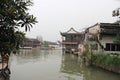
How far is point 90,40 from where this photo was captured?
97.2ft


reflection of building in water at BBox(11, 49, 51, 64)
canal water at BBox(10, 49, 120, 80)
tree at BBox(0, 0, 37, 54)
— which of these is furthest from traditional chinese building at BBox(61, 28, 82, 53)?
tree at BBox(0, 0, 37, 54)

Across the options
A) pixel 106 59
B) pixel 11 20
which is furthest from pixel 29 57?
pixel 11 20

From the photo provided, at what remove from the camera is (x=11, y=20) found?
5430 millimetres

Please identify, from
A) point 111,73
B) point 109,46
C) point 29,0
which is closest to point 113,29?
point 109,46

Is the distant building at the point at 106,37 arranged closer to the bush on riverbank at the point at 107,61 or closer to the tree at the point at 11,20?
the bush on riverbank at the point at 107,61

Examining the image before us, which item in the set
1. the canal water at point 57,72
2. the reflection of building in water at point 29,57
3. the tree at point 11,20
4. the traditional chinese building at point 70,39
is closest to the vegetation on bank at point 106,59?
the canal water at point 57,72

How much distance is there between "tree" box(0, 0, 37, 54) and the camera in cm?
525

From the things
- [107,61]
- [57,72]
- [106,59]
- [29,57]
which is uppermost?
[106,59]

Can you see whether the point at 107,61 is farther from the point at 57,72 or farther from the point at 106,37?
the point at 106,37

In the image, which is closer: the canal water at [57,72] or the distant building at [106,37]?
the canal water at [57,72]

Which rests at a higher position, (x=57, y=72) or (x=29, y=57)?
(x=29, y=57)

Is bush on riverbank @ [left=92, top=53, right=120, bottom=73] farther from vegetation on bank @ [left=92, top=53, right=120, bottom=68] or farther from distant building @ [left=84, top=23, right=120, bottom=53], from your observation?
distant building @ [left=84, top=23, right=120, bottom=53]

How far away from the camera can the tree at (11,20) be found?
5.25m

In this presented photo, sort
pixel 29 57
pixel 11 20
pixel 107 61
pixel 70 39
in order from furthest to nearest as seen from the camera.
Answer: pixel 70 39
pixel 29 57
pixel 107 61
pixel 11 20
